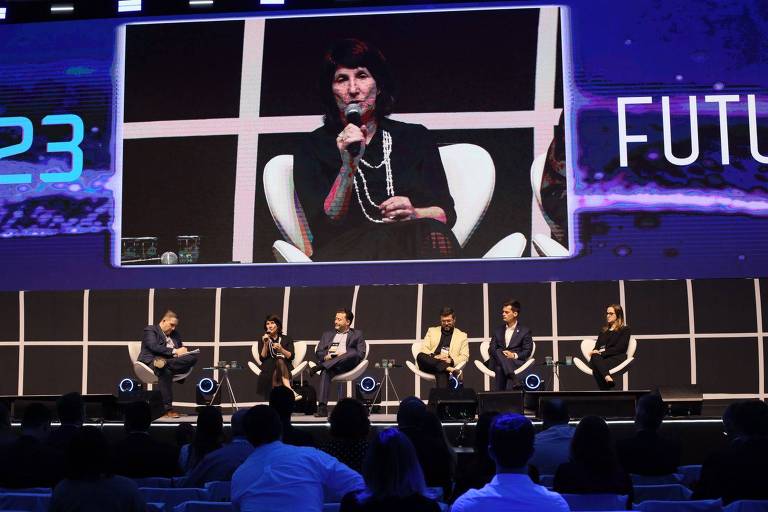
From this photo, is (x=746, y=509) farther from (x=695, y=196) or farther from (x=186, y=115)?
(x=186, y=115)

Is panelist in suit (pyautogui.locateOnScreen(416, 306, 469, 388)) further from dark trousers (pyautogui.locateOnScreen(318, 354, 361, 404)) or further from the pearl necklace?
the pearl necklace

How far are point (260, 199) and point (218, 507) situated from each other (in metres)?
7.58

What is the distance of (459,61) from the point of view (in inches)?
407

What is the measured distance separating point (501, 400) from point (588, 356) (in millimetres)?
1451

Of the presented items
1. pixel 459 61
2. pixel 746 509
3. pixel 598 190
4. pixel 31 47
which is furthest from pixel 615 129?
pixel 746 509

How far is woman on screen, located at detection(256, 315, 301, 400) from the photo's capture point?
952cm

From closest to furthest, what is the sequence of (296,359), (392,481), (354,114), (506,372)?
(392,481) → (506,372) → (296,359) → (354,114)

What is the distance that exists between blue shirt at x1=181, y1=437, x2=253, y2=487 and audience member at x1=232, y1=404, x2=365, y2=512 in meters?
0.76

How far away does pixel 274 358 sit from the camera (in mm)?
9570

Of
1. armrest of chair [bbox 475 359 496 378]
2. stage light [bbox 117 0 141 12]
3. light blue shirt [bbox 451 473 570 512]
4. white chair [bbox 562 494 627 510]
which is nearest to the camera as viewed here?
light blue shirt [bbox 451 473 570 512]

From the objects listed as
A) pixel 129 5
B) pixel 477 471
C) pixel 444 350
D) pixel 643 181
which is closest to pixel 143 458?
pixel 477 471

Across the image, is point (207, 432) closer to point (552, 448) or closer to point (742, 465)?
point (552, 448)

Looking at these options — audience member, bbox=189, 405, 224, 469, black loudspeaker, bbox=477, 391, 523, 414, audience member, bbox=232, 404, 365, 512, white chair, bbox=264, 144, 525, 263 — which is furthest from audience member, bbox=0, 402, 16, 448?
white chair, bbox=264, 144, 525, 263

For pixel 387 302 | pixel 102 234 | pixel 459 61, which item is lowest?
pixel 387 302
